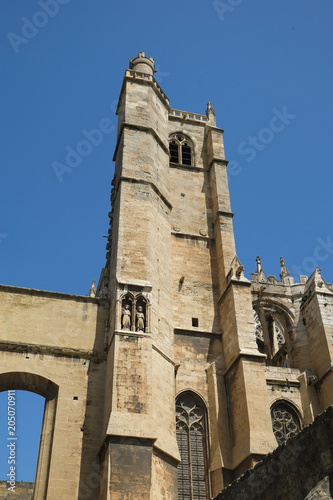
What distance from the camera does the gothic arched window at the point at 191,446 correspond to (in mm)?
12969

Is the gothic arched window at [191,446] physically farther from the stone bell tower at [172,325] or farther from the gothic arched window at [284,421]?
the gothic arched window at [284,421]

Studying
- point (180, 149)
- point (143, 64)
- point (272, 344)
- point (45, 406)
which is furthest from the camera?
point (272, 344)

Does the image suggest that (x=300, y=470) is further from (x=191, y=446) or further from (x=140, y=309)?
(x=191, y=446)

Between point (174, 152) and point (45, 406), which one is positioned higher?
point (174, 152)

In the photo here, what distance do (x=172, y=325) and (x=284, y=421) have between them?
4296mm

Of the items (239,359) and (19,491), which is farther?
(19,491)

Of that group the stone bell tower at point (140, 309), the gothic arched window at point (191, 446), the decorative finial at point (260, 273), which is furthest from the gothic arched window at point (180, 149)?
the gothic arched window at point (191, 446)

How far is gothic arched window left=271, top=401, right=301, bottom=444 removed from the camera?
49.8 feet

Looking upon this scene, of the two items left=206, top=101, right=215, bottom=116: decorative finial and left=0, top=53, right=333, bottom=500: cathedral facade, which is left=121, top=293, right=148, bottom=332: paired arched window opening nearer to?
left=0, top=53, right=333, bottom=500: cathedral facade

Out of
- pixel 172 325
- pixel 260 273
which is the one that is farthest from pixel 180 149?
pixel 172 325

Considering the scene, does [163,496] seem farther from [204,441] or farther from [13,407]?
[13,407]

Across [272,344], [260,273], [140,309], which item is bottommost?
[140,309]

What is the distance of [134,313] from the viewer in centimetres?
1341

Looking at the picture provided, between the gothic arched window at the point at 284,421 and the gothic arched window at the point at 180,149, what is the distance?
9107 millimetres
